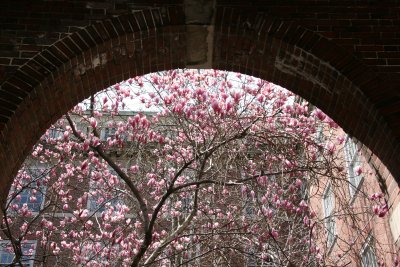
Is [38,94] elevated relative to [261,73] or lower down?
lower down

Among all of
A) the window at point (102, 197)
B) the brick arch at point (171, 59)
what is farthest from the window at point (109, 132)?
the brick arch at point (171, 59)

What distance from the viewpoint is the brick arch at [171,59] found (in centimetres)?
518

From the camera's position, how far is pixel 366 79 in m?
5.26

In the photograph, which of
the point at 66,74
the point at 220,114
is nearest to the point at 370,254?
the point at 220,114

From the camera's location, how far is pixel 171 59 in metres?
6.16

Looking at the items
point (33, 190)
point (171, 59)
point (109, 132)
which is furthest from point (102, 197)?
point (171, 59)

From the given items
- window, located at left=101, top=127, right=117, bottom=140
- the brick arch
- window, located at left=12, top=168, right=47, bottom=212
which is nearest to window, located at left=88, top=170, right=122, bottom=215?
window, located at left=12, top=168, right=47, bottom=212

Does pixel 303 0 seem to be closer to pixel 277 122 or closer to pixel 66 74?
pixel 66 74

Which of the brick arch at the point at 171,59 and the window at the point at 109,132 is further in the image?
the window at the point at 109,132

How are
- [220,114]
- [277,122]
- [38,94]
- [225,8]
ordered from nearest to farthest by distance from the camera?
[38,94] < [225,8] < [220,114] < [277,122]

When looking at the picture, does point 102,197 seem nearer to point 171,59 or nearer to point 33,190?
point 33,190

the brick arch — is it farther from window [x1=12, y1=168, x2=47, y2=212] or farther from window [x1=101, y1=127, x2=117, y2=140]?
window [x1=101, y1=127, x2=117, y2=140]

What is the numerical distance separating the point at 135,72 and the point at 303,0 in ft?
7.05

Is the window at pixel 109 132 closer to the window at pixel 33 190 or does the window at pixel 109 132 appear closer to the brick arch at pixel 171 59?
the window at pixel 33 190
